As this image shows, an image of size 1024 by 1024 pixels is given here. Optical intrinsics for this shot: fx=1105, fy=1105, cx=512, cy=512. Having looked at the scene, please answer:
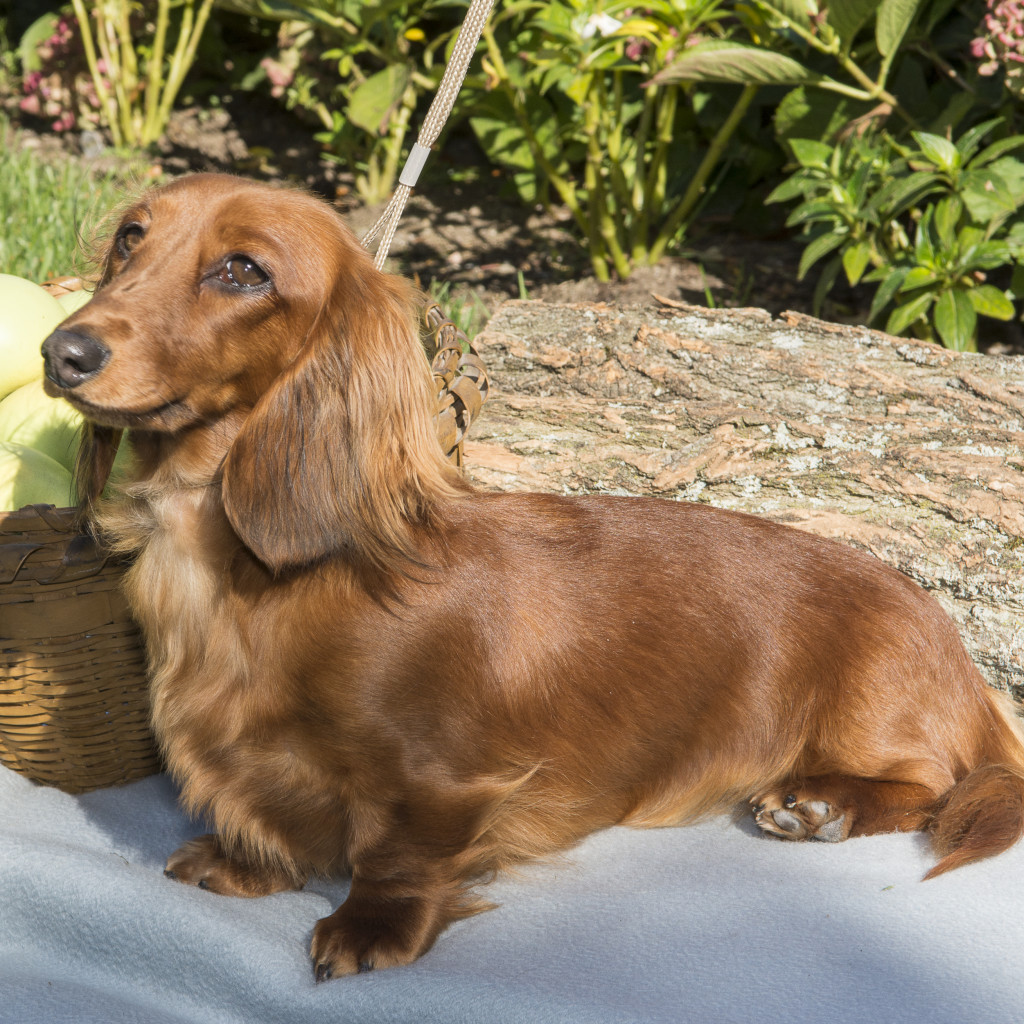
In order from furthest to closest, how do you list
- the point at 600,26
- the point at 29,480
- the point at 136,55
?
the point at 136,55
the point at 600,26
the point at 29,480

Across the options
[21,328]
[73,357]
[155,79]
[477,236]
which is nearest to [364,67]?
[155,79]

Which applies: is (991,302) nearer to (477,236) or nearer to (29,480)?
(477,236)

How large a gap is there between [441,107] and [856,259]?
1701mm

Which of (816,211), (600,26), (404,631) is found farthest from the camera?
(600,26)

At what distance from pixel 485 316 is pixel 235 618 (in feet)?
9.18

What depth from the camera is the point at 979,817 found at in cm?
189

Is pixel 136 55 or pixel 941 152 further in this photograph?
pixel 136 55

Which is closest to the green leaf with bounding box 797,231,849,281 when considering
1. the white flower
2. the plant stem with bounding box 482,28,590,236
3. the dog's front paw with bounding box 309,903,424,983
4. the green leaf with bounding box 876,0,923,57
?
the green leaf with bounding box 876,0,923,57

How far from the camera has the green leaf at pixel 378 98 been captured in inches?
177

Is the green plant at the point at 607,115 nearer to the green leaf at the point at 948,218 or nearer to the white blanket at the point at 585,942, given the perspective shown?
the green leaf at the point at 948,218

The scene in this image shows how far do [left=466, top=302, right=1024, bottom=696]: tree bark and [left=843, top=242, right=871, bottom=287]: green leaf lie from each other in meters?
0.44

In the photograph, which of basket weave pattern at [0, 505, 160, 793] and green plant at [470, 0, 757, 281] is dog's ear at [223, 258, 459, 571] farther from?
green plant at [470, 0, 757, 281]

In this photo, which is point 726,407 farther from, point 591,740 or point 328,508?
point 328,508

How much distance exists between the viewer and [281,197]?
1.72 metres
